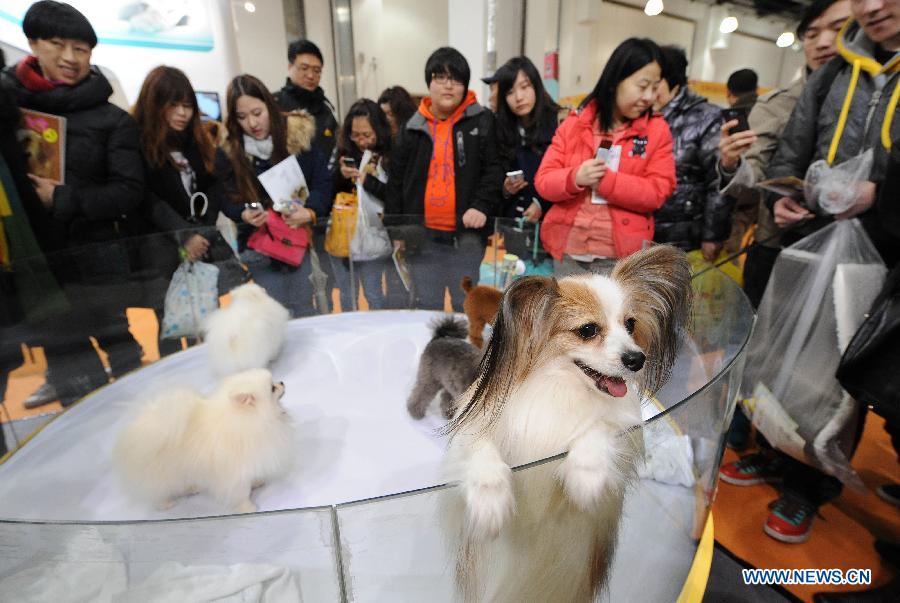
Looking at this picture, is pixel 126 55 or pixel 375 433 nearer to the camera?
pixel 375 433

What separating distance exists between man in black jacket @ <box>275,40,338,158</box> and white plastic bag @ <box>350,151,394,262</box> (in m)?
0.59

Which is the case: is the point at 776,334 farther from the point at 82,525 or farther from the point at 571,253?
the point at 82,525

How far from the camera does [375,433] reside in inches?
61.0

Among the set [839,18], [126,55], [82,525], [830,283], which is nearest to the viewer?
[82,525]

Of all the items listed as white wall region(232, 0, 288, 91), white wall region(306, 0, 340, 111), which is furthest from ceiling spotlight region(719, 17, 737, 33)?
white wall region(232, 0, 288, 91)

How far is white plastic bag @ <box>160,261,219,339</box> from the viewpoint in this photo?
2080mm

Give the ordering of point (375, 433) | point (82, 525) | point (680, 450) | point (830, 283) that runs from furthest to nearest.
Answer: point (375, 433), point (830, 283), point (680, 450), point (82, 525)

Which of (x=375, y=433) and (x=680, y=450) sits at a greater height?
(x=680, y=450)

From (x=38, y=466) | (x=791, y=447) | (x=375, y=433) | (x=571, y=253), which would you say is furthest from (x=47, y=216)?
(x=791, y=447)

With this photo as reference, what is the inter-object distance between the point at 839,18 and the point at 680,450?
199 cm

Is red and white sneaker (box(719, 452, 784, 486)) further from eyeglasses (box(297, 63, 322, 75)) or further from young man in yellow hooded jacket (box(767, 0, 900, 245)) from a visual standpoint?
eyeglasses (box(297, 63, 322, 75))

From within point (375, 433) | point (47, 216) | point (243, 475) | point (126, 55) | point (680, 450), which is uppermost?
point (126, 55)

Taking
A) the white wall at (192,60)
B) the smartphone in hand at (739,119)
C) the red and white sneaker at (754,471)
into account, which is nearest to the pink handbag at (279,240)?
the smartphone in hand at (739,119)

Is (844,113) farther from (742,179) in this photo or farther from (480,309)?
(480,309)
